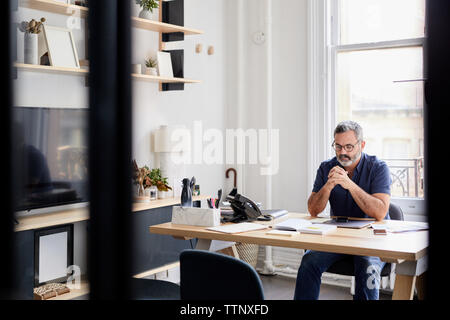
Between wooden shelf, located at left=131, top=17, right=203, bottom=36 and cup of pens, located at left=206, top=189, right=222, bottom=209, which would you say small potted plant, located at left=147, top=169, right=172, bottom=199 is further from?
wooden shelf, located at left=131, top=17, right=203, bottom=36

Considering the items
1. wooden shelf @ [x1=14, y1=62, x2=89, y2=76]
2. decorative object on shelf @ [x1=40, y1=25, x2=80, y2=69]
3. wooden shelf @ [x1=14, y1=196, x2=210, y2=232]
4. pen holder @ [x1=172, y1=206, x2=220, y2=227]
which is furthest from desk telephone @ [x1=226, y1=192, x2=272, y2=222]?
decorative object on shelf @ [x1=40, y1=25, x2=80, y2=69]

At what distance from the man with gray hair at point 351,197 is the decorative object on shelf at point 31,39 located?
182 cm

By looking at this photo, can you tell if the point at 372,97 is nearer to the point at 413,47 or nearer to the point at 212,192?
the point at 413,47

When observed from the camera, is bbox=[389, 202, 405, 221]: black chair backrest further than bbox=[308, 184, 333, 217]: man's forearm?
Yes

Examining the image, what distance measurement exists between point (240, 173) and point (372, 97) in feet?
4.36

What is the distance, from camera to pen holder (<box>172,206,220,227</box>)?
8.72ft

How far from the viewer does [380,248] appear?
82.0 inches

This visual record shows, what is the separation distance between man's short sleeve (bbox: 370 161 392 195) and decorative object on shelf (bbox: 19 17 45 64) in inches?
81.0

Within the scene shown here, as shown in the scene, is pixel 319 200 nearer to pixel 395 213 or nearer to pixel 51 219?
pixel 395 213

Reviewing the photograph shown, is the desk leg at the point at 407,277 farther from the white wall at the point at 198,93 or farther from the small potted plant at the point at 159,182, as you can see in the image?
the white wall at the point at 198,93

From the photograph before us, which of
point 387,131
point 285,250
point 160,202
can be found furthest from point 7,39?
point 285,250

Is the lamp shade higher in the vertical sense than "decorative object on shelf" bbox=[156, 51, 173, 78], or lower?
lower

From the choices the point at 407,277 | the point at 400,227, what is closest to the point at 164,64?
the point at 400,227

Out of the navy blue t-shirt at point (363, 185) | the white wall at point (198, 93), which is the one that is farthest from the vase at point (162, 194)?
the navy blue t-shirt at point (363, 185)
